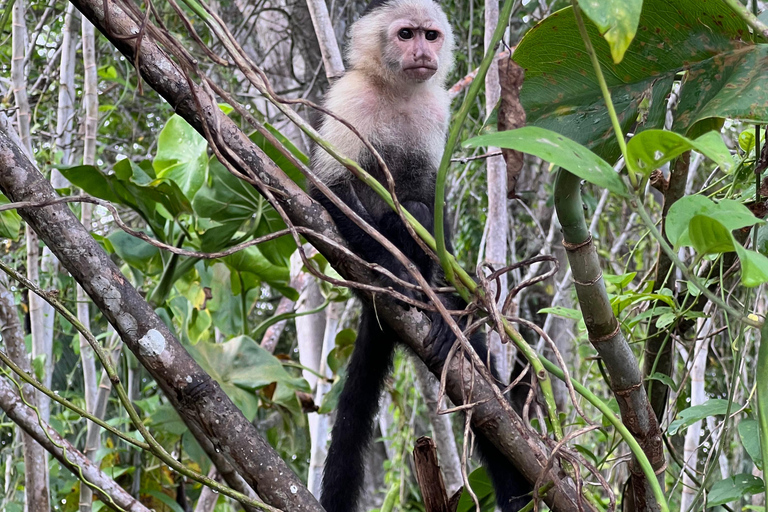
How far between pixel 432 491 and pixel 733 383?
1.65 ft

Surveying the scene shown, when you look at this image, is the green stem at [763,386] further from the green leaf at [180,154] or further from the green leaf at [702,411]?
the green leaf at [180,154]

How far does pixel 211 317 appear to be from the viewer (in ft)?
9.20

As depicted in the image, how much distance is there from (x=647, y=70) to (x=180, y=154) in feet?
5.96

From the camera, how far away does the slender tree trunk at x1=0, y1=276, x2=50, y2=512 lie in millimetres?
1696

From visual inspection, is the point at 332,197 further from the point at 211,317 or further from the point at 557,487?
the point at 211,317

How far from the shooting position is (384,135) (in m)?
2.44

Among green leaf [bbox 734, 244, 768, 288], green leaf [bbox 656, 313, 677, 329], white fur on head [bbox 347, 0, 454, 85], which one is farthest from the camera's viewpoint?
white fur on head [bbox 347, 0, 454, 85]

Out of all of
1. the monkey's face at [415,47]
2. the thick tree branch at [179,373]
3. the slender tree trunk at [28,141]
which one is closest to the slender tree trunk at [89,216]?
the slender tree trunk at [28,141]

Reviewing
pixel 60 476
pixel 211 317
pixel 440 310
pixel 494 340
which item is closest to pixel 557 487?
pixel 440 310

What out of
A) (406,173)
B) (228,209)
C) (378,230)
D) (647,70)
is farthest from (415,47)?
(647,70)

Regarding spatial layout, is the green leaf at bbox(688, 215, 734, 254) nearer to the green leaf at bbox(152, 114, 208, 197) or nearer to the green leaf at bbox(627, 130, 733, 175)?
the green leaf at bbox(627, 130, 733, 175)

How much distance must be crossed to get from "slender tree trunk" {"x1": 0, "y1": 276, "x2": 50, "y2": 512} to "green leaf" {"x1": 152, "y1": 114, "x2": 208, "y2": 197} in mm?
749

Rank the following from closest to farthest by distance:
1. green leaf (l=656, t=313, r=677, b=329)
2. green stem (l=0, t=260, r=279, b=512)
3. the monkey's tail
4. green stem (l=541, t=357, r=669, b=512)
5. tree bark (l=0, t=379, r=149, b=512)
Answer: green stem (l=541, t=357, r=669, b=512), green stem (l=0, t=260, r=279, b=512), tree bark (l=0, t=379, r=149, b=512), green leaf (l=656, t=313, r=677, b=329), the monkey's tail

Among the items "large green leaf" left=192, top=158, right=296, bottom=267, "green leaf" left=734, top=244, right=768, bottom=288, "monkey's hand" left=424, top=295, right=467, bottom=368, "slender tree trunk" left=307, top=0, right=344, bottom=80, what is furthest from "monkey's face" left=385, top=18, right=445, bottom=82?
"green leaf" left=734, top=244, right=768, bottom=288
